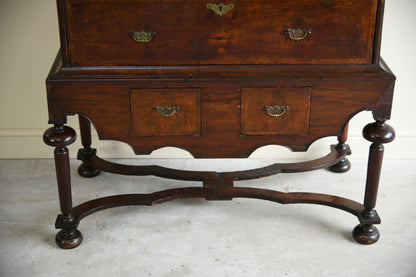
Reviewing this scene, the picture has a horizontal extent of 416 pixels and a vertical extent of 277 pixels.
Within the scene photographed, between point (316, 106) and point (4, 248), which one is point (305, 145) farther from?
point (4, 248)

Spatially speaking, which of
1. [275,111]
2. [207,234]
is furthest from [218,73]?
[207,234]

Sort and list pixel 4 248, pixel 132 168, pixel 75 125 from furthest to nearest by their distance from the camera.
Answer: pixel 75 125
pixel 132 168
pixel 4 248

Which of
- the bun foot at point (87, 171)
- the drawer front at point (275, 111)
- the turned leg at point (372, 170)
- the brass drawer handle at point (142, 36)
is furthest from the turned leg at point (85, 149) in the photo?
Answer: the turned leg at point (372, 170)

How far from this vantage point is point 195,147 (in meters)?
2.37

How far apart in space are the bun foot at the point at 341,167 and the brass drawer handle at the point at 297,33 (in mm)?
1153

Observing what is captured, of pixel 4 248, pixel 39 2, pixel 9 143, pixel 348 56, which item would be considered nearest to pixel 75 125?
pixel 9 143

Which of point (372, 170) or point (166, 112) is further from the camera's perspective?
point (372, 170)

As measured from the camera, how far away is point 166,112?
2.30 meters

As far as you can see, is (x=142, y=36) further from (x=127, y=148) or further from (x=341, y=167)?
(x=341, y=167)

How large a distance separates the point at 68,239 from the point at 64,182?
0.25 meters

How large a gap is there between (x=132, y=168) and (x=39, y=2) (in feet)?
3.27

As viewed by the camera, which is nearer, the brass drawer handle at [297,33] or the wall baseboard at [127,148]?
the brass drawer handle at [297,33]

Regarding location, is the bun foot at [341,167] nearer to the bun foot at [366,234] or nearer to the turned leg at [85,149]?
the bun foot at [366,234]

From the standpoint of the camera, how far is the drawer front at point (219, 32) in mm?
2158
